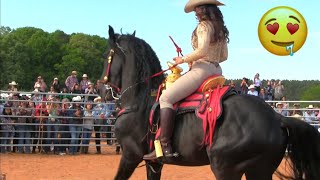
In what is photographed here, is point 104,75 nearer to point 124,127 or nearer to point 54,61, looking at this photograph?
point 124,127

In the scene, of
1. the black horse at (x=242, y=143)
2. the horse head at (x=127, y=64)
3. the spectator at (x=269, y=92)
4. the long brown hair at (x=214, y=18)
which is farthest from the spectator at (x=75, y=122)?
the long brown hair at (x=214, y=18)

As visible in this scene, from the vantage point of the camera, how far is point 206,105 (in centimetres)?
555

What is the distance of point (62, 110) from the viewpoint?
666 inches

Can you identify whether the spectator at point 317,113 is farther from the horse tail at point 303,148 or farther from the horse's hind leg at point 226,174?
the horse's hind leg at point 226,174

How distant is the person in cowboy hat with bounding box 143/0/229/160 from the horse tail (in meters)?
1.10

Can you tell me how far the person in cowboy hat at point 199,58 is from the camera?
225 inches

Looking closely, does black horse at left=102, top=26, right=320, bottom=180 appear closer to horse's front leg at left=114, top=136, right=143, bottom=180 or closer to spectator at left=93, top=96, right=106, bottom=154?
horse's front leg at left=114, top=136, right=143, bottom=180

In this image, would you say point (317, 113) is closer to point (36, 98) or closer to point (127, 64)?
point (36, 98)

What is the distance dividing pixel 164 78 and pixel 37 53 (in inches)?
2806

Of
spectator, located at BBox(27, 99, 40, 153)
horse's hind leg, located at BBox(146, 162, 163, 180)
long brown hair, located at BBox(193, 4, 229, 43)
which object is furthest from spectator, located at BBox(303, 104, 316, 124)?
long brown hair, located at BBox(193, 4, 229, 43)

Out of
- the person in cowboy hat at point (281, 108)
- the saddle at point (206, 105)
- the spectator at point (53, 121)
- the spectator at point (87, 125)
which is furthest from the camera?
the person in cowboy hat at point (281, 108)

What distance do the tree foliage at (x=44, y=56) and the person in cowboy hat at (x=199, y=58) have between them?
57.7 metres

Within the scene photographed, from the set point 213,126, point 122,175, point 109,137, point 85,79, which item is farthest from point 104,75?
point 85,79

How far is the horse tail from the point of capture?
541cm
